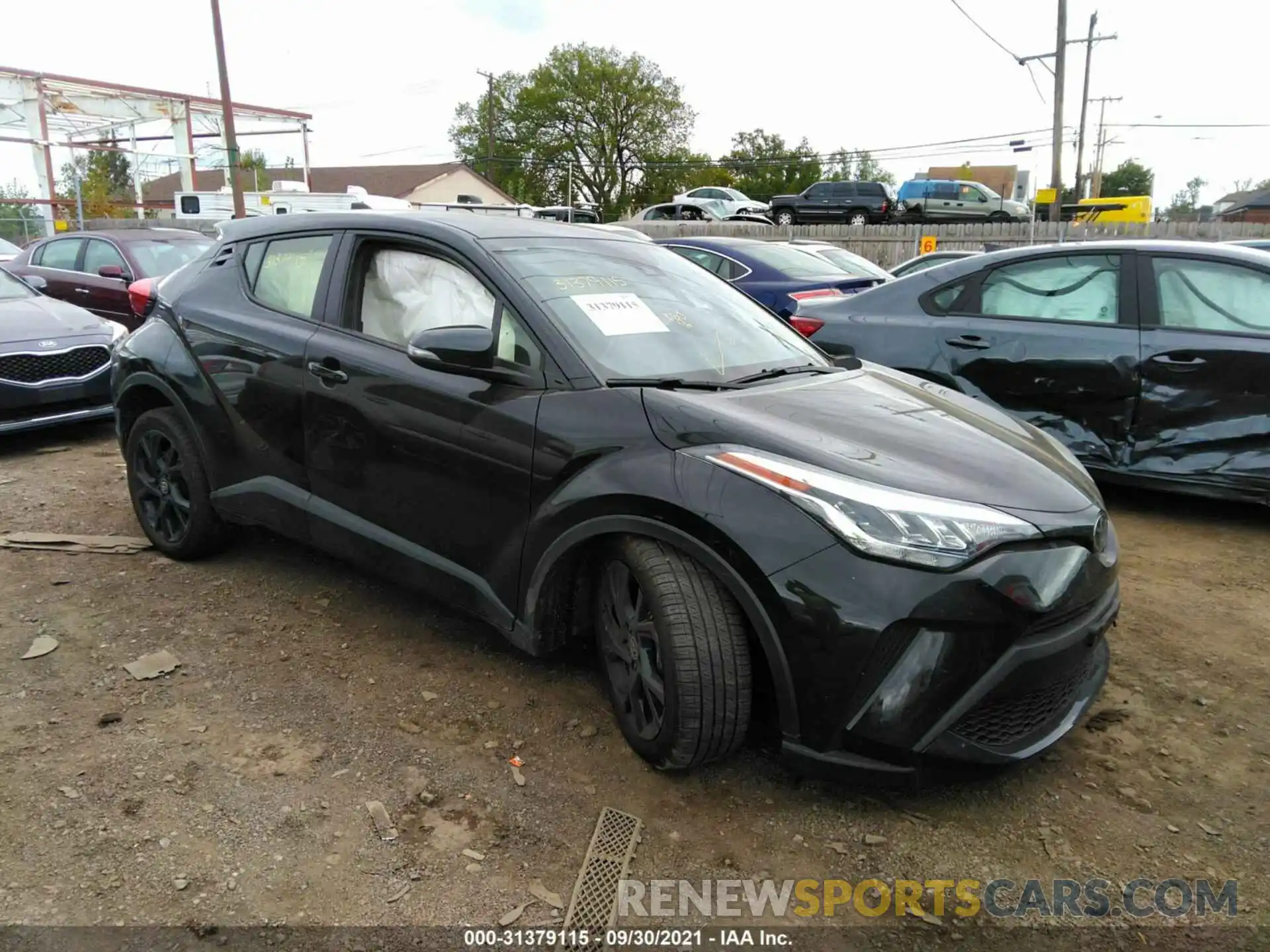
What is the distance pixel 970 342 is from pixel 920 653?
3.51 metres

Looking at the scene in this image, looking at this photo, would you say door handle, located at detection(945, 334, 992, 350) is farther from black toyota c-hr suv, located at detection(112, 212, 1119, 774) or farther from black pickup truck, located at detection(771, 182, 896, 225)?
black pickup truck, located at detection(771, 182, 896, 225)

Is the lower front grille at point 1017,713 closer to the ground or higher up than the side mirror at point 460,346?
closer to the ground

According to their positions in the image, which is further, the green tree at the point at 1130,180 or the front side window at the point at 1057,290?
the green tree at the point at 1130,180

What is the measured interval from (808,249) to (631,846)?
9.17 m

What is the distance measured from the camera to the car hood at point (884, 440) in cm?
232

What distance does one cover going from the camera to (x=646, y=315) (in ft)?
9.84

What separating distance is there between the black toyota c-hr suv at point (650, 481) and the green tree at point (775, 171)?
66.3 m

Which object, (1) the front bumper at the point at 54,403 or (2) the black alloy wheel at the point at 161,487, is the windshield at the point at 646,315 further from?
(1) the front bumper at the point at 54,403

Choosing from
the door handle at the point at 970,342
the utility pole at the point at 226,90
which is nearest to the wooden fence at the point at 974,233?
the utility pole at the point at 226,90

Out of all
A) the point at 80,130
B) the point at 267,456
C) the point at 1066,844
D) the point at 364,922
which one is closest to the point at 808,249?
the point at 267,456

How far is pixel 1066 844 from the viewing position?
2307mm

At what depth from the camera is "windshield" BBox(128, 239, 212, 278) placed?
934 centimetres

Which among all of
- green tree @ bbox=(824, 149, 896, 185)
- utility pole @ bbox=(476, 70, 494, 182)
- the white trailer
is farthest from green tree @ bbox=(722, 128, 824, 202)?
the white trailer

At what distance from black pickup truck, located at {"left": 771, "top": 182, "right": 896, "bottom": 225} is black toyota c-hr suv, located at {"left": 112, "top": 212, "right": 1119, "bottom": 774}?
25.4 metres
